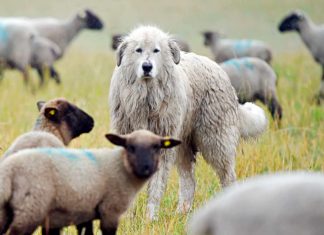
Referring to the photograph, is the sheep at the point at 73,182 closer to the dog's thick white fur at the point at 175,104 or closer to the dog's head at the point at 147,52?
the dog's thick white fur at the point at 175,104

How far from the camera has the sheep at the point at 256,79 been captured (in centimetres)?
1355

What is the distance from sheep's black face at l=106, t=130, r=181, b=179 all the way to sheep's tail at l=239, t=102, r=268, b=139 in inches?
137

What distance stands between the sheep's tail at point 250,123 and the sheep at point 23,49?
883cm

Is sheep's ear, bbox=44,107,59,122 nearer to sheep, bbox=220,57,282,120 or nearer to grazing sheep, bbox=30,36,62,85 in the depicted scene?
sheep, bbox=220,57,282,120

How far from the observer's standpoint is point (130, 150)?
223 inches

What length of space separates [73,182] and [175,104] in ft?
9.51

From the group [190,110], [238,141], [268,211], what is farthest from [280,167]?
[268,211]

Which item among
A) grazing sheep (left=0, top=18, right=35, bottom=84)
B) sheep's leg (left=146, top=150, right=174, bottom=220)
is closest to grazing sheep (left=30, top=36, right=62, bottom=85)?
grazing sheep (left=0, top=18, right=35, bottom=84)

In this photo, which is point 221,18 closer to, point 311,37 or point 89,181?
point 311,37

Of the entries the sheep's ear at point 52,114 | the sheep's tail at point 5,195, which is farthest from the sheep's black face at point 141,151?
the sheep's ear at point 52,114

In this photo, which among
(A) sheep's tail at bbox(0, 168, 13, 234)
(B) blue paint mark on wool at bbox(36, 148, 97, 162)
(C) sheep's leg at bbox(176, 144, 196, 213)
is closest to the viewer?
(A) sheep's tail at bbox(0, 168, 13, 234)

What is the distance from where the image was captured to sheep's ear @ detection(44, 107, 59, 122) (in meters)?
6.36

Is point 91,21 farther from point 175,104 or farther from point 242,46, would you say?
point 175,104

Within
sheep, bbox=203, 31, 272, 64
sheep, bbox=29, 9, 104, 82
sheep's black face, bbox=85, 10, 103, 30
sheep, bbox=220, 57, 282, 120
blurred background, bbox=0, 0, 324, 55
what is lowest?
sheep, bbox=220, 57, 282, 120
